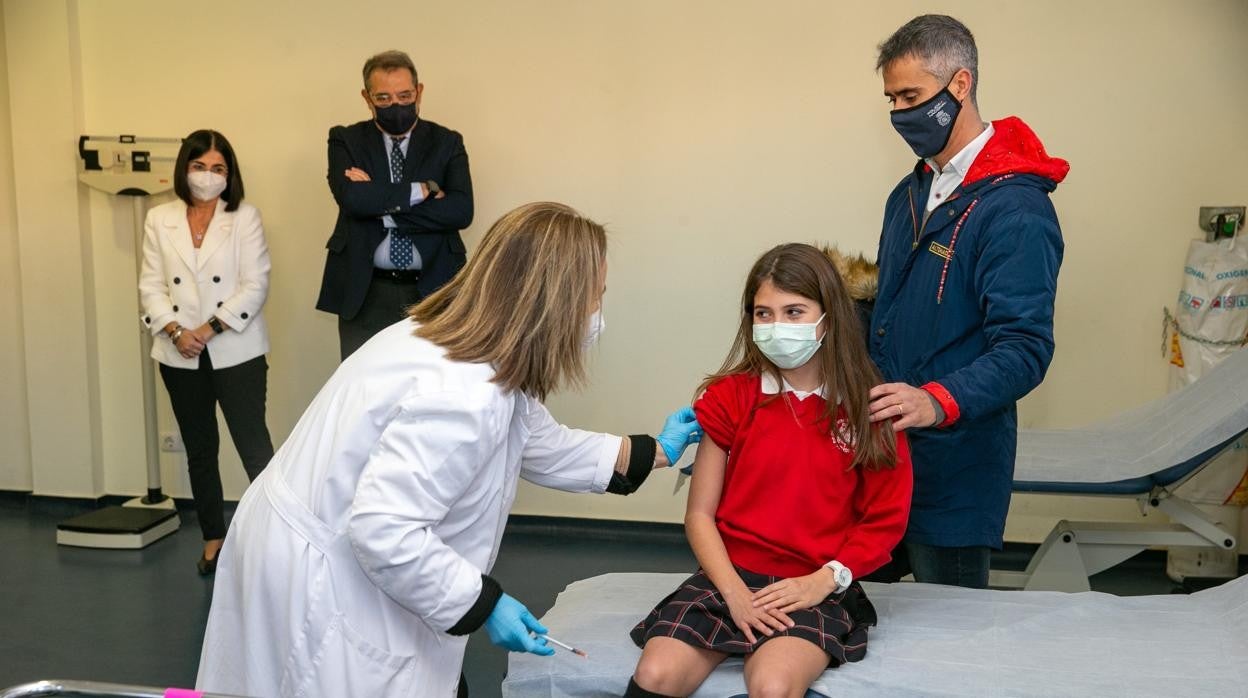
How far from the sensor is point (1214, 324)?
3.82 m

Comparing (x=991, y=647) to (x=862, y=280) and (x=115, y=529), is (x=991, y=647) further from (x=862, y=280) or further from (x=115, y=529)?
(x=115, y=529)

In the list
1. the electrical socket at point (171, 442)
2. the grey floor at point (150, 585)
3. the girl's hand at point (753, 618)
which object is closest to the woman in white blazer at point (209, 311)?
the grey floor at point (150, 585)

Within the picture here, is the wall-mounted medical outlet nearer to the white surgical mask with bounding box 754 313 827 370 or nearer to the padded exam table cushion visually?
the padded exam table cushion

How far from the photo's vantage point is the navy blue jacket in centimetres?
212

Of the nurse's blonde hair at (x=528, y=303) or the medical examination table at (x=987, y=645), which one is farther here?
the medical examination table at (x=987, y=645)

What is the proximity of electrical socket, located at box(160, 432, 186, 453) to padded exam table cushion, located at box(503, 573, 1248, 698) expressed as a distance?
292 cm

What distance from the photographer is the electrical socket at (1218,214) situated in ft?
12.6

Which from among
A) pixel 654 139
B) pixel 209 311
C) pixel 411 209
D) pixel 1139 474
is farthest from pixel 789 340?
pixel 209 311

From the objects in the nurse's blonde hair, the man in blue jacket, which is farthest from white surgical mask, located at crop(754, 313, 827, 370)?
the nurse's blonde hair

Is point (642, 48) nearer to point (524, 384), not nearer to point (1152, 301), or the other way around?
point (1152, 301)

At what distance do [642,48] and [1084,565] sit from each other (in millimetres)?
2341

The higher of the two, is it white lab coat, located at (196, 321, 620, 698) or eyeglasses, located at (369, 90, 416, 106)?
eyeglasses, located at (369, 90, 416, 106)

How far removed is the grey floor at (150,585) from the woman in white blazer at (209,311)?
0.28 m

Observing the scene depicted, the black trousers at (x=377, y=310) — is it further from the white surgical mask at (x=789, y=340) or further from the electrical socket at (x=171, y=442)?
the white surgical mask at (x=789, y=340)
